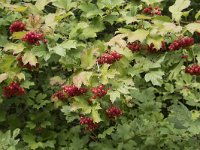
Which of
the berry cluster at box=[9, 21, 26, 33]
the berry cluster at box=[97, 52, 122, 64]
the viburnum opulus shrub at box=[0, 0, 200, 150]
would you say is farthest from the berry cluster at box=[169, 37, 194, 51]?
the berry cluster at box=[9, 21, 26, 33]

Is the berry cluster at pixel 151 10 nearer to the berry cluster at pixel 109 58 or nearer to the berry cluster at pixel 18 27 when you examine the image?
the berry cluster at pixel 109 58

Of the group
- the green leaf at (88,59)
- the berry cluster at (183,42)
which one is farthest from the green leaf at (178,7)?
the green leaf at (88,59)

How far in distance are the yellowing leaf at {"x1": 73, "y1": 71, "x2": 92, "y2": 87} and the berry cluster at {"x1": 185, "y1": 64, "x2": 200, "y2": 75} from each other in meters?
0.89

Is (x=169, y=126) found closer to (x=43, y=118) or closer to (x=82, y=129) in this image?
(x=82, y=129)

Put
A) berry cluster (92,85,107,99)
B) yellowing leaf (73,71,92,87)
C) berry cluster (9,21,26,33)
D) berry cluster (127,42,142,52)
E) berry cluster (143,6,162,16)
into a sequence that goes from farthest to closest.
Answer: berry cluster (143,6,162,16)
berry cluster (9,21,26,33)
berry cluster (127,42,142,52)
berry cluster (92,85,107,99)
yellowing leaf (73,71,92,87)

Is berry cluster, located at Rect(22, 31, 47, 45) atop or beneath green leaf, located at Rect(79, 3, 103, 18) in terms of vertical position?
atop

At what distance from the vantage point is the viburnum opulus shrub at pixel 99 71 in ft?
9.65

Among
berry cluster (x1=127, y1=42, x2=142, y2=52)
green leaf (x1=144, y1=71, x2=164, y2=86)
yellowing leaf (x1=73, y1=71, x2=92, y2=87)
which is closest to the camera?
yellowing leaf (x1=73, y1=71, x2=92, y2=87)

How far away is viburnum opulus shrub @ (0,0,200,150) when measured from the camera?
294 cm

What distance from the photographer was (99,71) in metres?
2.87

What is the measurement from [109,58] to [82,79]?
326 millimetres

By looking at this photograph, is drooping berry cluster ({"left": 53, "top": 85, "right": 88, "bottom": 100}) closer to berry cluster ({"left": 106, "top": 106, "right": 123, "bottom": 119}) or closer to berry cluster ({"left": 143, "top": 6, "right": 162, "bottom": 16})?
berry cluster ({"left": 106, "top": 106, "right": 123, "bottom": 119})

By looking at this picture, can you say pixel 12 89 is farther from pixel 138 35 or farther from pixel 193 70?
pixel 193 70

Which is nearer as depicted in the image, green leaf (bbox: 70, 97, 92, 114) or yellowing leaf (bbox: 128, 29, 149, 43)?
yellowing leaf (bbox: 128, 29, 149, 43)
